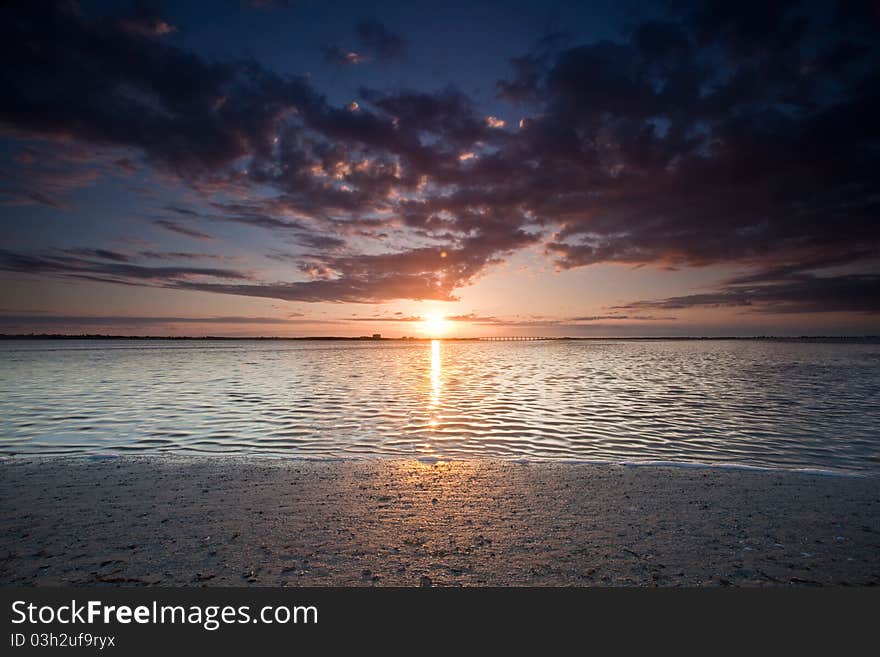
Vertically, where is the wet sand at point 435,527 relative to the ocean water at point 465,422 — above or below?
above

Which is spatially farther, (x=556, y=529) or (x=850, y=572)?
(x=556, y=529)

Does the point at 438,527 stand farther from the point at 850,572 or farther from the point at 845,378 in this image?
the point at 845,378

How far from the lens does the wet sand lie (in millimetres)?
5359

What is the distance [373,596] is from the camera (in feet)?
16.4

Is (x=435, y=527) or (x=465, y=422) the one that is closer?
(x=435, y=527)

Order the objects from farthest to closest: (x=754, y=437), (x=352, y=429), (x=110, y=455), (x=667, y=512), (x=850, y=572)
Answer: (x=352, y=429)
(x=754, y=437)
(x=110, y=455)
(x=667, y=512)
(x=850, y=572)

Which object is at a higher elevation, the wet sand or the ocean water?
the wet sand

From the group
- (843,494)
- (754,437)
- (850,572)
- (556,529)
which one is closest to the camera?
(850,572)

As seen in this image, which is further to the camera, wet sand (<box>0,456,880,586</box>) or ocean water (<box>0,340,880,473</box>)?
ocean water (<box>0,340,880,473</box>)

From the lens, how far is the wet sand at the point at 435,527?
17.6ft

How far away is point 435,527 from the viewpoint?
6762mm

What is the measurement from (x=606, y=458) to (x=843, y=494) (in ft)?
16.1

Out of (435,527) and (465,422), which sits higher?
(435,527)

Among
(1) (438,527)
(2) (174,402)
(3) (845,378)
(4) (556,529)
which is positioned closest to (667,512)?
(4) (556,529)
